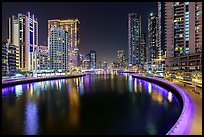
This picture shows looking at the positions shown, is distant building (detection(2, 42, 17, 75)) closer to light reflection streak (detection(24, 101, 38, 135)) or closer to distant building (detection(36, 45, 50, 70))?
distant building (detection(36, 45, 50, 70))

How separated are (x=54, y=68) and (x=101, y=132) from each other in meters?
168

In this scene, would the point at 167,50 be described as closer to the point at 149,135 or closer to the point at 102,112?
the point at 102,112

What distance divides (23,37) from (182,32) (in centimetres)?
11847

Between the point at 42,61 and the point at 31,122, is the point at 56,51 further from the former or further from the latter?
the point at 31,122

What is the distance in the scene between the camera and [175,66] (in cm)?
11238

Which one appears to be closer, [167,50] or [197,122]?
[197,122]

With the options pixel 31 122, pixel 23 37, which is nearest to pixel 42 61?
pixel 23 37

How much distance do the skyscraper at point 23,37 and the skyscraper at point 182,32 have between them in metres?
103

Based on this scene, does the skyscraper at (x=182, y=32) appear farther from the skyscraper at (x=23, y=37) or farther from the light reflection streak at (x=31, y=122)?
the skyscraper at (x=23, y=37)

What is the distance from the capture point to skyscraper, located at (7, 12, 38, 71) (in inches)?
6339

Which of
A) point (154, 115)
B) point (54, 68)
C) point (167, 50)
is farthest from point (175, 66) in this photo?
point (54, 68)

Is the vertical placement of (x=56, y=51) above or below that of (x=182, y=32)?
below

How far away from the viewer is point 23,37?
165 meters

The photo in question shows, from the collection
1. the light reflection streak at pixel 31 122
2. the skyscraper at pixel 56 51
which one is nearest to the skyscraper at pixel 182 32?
the light reflection streak at pixel 31 122
